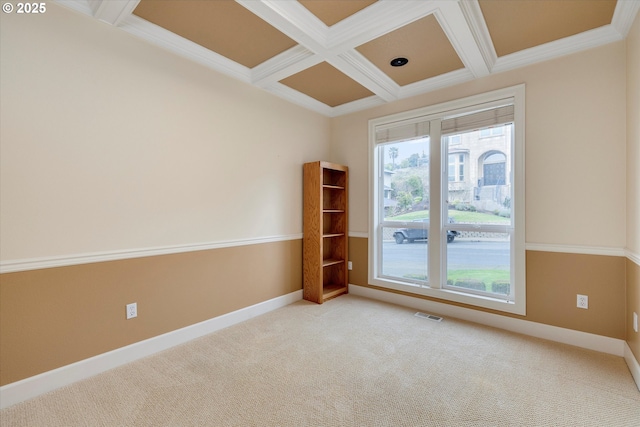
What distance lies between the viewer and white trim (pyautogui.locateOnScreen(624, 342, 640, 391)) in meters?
1.94

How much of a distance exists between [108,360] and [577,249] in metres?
3.97

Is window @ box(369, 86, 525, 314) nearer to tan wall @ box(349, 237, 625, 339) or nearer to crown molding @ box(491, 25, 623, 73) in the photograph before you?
tan wall @ box(349, 237, 625, 339)

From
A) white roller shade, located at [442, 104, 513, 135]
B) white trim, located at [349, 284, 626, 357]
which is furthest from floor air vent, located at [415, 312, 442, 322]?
white roller shade, located at [442, 104, 513, 135]

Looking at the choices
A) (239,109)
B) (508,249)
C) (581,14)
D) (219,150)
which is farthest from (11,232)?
(581,14)

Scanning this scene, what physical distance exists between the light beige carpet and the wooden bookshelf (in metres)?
0.98

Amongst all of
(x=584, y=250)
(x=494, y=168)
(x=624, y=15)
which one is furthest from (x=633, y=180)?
(x=624, y=15)

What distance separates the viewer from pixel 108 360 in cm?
217

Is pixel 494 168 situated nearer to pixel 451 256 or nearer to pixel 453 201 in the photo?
pixel 453 201

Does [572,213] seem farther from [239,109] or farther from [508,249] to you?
[239,109]

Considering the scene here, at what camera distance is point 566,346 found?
8.18 feet

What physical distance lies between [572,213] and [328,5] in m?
2.68

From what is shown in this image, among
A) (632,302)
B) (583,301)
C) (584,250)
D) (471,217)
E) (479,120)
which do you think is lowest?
(583,301)

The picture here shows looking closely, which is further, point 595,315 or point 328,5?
point 595,315

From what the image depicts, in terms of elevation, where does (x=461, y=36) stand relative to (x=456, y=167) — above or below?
above
